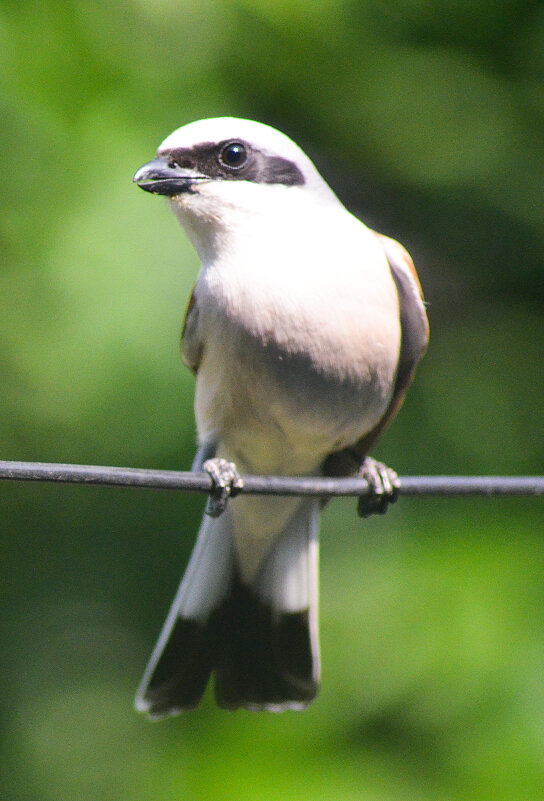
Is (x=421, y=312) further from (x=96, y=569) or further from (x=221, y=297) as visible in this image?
(x=96, y=569)

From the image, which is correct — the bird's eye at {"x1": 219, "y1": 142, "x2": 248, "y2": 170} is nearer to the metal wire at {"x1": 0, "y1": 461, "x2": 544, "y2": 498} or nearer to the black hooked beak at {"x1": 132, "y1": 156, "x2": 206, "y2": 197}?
the black hooked beak at {"x1": 132, "y1": 156, "x2": 206, "y2": 197}

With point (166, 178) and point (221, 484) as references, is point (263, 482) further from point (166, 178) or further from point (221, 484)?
point (166, 178)

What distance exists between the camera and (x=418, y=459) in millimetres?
3566

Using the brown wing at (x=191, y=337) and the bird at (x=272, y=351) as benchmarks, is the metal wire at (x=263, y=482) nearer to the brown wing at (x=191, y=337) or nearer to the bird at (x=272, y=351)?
the bird at (x=272, y=351)

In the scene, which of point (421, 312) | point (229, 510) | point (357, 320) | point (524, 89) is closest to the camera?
point (357, 320)

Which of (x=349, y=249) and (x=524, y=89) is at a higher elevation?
(x=524, y=89)

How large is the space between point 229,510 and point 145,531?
379 mm

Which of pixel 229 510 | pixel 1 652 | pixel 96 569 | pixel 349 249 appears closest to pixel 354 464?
pixel 229 510

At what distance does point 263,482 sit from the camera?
195 cm

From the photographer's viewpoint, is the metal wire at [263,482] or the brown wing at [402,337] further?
the brown wing at [402,337]

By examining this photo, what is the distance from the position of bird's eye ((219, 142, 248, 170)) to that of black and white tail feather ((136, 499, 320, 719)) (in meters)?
1.08

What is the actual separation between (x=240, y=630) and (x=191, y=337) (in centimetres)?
100

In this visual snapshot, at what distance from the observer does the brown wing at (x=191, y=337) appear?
108 inches

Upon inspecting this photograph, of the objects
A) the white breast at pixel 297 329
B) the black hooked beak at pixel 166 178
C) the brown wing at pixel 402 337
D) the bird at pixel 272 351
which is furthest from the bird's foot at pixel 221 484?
the black hooked beak at pixel 166 178
